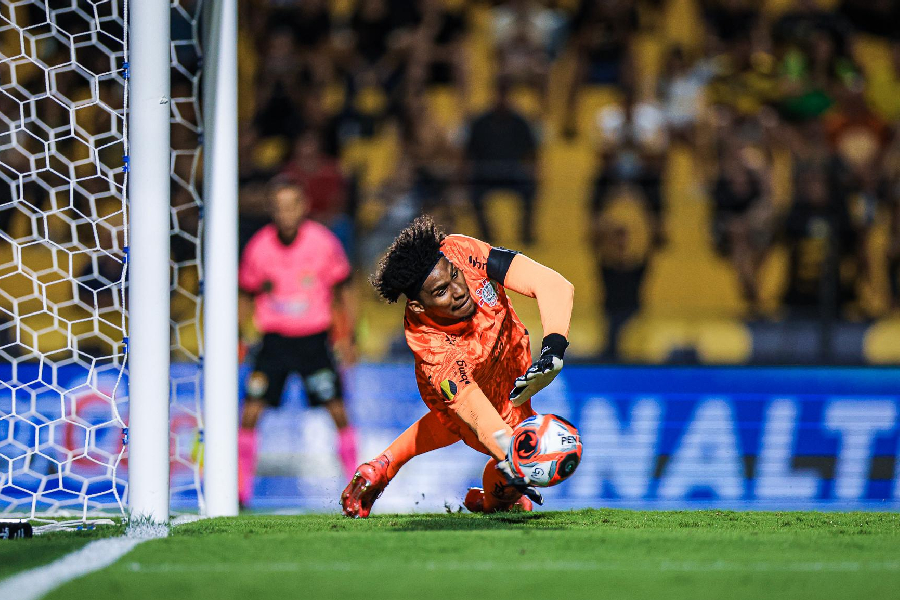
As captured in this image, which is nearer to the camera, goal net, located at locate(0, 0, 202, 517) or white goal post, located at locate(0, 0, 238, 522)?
white goal post, located at locate(0, 0, 238, 522)

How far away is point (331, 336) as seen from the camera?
26.8ft

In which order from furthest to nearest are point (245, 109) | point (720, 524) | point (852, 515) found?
point (245, 109) < point (852, 515) < point (720, 524)

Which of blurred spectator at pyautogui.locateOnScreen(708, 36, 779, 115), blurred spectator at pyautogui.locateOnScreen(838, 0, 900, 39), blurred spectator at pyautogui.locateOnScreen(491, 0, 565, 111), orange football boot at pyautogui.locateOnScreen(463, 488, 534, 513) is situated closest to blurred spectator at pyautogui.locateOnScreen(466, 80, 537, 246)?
blurred spectator at pyautogui.locateOnScreen(491, 0, 565, 111)

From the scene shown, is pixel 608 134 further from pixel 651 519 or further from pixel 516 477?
pixel 516 477

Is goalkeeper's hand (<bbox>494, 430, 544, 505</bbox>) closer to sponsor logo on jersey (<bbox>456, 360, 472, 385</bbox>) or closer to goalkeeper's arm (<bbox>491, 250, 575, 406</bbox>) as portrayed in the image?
goalkeeper's arm (<bbox>491, 250, 575, 406</bbox>)

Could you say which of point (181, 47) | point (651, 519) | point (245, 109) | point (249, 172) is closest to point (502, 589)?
point (651, 519)

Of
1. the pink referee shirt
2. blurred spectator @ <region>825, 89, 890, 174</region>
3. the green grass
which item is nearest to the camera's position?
the green grass

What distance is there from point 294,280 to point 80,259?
4.83ft

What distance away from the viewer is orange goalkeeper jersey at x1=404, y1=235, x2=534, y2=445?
4.82 m

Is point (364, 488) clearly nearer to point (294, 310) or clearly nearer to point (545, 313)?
point (545, 313)

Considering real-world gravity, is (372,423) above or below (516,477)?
below

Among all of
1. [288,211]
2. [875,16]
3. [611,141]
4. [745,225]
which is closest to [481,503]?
[288,211]

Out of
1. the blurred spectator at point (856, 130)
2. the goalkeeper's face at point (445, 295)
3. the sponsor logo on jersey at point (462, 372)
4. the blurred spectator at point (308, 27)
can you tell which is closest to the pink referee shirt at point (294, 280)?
the goalkeeper's face at point (445, 295)

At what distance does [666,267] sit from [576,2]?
3.70 meters
